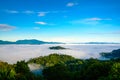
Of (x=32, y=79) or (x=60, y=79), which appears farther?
(x=60, y=79)

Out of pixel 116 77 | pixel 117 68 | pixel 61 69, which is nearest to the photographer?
pixel 116 77

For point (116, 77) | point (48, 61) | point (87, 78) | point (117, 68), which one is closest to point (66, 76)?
point (87, 78)

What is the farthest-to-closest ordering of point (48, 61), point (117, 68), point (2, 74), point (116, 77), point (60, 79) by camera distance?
point (48, 61) → point (60, 79) → point (2, 74) → point (117, 68) → point (116, 77)

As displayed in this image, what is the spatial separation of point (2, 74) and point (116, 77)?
27514 mm

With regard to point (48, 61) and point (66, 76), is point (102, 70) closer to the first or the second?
point (66, 76)

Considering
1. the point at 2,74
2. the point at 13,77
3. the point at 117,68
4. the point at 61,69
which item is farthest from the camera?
the point at 61,69

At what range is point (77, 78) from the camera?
4828 centimetres

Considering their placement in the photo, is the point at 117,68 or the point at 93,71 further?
the point at 93,71

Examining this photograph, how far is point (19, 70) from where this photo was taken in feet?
184

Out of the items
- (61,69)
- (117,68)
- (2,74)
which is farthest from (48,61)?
(117,68)

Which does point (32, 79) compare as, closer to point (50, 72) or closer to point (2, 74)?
point (2, 74)

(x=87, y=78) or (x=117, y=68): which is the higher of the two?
(x=117, y=68)

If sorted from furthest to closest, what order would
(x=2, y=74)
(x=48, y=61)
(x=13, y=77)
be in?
(x=48, y=61) < (x=2, y=74) < (x=13, y=77)

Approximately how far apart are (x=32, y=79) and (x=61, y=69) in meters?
14.7
